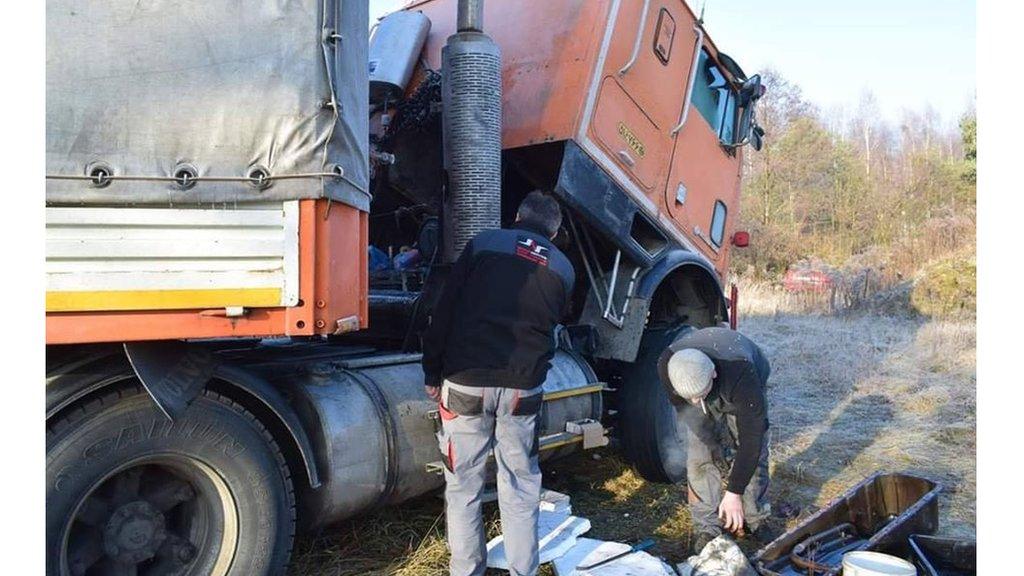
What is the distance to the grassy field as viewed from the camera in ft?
12.2

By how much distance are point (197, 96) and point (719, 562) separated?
2.74 metres

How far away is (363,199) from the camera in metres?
2.82

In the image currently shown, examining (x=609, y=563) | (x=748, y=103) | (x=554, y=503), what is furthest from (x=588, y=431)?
(x=748, y=103)

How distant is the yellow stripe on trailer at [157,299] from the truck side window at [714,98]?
391 cm

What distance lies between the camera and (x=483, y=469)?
319cm

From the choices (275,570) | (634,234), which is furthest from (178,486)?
(634,234)

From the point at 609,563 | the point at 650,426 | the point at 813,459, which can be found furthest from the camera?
the point at 813,459

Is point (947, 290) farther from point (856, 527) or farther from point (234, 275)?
point (234, 275)

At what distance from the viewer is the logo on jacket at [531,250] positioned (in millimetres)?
3223

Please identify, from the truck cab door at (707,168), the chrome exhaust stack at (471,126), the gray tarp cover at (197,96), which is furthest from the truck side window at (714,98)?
the gray tarp cover at (197,96)

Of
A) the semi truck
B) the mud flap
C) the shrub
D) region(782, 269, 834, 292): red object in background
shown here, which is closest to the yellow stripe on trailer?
the semi truck

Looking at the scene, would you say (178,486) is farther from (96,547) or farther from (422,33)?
(422,33)

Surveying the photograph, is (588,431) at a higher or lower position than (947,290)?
lower

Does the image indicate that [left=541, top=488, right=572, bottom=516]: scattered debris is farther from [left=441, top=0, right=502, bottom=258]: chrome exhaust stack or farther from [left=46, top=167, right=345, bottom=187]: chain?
[left=46, top=167, right=345, bottom=187]: chain
